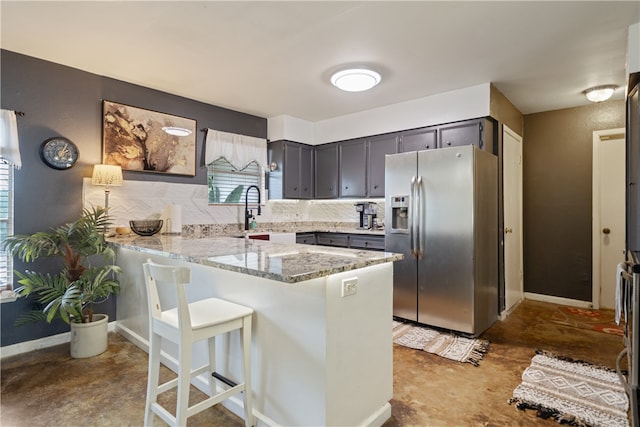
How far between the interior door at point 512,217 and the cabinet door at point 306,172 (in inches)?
108

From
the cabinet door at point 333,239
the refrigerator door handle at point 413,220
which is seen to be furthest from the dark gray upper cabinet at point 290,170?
the refrigerator door handle at point 413,220

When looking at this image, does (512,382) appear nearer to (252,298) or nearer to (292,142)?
(252,298)

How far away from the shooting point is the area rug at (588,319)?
11.5 feet

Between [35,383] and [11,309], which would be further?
[11,309]

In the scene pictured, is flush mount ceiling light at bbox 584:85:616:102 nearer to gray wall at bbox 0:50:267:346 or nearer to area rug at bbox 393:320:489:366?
area rug at bbox 393:320:489:366

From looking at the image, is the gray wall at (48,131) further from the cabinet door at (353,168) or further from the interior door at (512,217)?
the interior door at (512,217)

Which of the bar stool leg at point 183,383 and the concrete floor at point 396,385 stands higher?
the bar stool leg at point 183,383

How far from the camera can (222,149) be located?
14.6ft

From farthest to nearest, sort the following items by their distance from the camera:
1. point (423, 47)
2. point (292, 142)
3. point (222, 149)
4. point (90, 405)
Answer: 1. point (292, 142)
2. point (222, 149)
3. point (423, 47)
4. point (90, 405)

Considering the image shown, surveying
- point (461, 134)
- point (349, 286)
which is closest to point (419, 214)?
point (461, 134)

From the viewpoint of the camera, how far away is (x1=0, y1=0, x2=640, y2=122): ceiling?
91.4 inches

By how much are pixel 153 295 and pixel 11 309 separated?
7.02 ft

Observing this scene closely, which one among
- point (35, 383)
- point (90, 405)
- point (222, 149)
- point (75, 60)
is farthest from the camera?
point (222, 149)

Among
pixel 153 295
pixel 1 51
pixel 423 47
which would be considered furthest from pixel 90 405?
pixel 423 47
